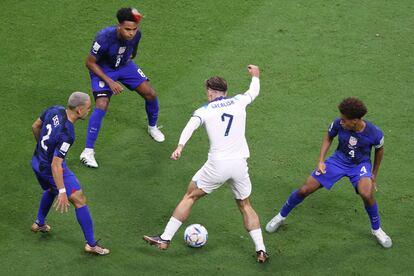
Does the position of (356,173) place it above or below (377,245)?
above

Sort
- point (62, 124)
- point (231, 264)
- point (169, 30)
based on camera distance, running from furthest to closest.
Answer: point (169, 30)
point (231, 264)
point (62, 124)

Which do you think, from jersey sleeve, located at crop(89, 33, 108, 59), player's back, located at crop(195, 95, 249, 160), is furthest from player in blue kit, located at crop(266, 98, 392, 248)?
jersey sleeve, located at crop(89, 33, 108, 59)

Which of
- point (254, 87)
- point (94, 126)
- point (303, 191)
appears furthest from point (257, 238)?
point (94, 126)

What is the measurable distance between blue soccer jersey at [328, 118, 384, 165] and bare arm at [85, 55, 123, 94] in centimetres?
264

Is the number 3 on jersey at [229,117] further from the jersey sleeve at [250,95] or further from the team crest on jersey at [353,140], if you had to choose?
the team crest on jersey at [353,140]

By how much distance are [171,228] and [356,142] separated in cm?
216

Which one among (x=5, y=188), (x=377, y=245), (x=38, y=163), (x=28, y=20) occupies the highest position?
(x=28, y=20)

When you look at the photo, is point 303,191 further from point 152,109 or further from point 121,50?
point 121,50

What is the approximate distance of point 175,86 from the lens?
11133mm

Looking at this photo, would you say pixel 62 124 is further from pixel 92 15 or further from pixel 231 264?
pixel 92 15

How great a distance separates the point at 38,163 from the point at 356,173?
337 centimetres

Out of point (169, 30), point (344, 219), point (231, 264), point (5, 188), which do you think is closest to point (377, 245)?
point (344, 219)

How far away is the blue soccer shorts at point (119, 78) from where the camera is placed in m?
9.66

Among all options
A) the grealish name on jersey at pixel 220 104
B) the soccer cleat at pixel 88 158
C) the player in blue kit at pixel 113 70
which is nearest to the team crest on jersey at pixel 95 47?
the player in blue kit at pixel 113 70
